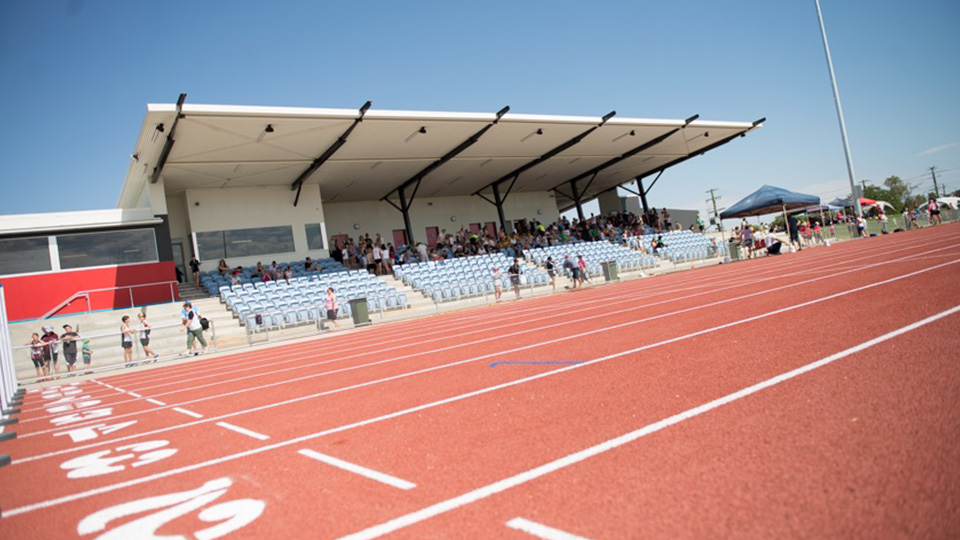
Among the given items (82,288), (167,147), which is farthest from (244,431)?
(82,288)

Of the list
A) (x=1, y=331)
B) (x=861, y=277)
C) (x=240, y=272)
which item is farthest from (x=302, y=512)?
(x=240, y=272)

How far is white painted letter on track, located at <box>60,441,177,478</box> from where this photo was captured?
4.16 m

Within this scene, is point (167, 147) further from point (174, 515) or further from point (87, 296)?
point (174, 515)

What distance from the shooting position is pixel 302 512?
2826 millimetres

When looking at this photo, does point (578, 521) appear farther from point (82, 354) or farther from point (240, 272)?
point (240, 272)

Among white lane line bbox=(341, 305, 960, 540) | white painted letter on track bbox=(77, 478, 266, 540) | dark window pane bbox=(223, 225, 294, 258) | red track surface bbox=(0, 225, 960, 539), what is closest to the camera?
red track surface bbox=(0, 225, 960, 539)

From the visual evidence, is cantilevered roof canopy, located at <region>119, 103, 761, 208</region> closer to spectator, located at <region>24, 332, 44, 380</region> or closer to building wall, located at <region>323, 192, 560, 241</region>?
building wall, located at <region>323, 192, 560, 241</region>

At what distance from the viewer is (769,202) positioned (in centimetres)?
2617

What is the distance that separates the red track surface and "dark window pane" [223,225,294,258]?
62.8 feet

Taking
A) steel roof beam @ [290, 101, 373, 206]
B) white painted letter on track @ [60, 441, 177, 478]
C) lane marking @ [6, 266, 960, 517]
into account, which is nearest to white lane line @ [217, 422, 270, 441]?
lane marking @ [6, 266, 960, 517]

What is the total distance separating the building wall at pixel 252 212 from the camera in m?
25.2

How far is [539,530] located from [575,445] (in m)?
1.11

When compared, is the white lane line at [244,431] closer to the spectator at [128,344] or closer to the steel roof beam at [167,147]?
the spectator at [128,344]

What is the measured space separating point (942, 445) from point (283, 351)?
1320 centimetres
